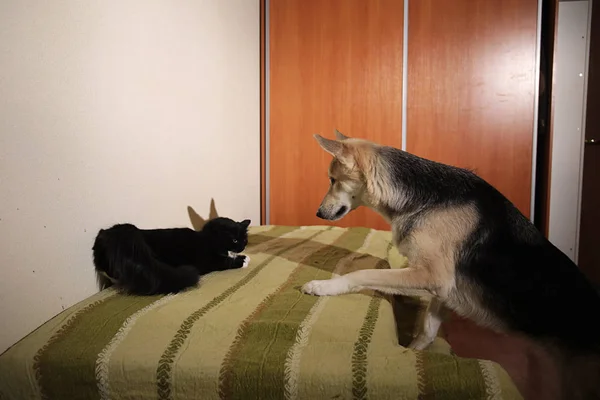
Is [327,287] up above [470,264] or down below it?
below

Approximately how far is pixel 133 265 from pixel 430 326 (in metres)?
1.11

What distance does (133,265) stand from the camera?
56.6 inches

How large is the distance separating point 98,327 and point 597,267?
3.60m

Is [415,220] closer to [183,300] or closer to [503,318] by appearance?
[503,318]

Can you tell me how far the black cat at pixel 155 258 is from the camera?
1.44 metres

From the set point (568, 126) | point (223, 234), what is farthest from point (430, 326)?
point (568, 126)

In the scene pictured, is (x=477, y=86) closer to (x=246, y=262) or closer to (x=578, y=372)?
(x=246, y=262)

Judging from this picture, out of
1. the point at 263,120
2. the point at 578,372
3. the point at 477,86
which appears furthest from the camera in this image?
the point at 263,120

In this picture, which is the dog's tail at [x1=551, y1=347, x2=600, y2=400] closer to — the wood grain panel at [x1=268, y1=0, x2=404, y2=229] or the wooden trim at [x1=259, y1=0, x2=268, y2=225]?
the wood grain panel at [x1=268, y1=0, x2=404, y2=229]

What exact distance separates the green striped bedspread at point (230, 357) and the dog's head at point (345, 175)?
1.78ft

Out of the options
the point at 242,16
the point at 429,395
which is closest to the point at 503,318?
the point at 429,395

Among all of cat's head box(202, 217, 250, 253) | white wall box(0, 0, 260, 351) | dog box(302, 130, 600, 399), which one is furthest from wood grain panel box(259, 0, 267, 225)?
dog box(302, 130, 600, 399)

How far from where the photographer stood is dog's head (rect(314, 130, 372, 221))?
5.67 feet

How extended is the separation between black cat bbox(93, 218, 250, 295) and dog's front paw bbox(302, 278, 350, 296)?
0.43m
